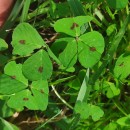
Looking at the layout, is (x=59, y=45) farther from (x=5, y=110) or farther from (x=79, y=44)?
(x=5, y=110)

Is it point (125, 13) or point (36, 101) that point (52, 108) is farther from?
point (125, 13)

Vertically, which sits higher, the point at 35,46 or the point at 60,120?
the point at 35,46

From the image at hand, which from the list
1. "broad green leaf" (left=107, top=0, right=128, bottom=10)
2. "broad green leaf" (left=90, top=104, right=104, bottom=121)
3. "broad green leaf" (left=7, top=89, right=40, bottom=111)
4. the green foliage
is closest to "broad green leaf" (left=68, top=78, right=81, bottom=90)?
the green foliage

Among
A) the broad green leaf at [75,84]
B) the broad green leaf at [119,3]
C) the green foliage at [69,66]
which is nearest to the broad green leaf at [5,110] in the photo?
the green foliage at [69,66]

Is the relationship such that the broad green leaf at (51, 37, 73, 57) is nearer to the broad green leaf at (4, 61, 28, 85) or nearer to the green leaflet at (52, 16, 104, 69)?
the green leaflet at (52, 16, 104, 69)

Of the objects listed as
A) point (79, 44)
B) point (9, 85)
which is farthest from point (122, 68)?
point (9, 85)

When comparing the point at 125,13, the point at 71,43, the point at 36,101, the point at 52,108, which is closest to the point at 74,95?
the point at 52,108
